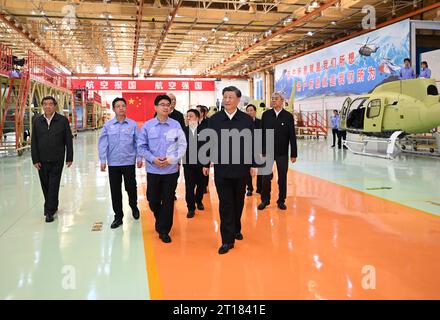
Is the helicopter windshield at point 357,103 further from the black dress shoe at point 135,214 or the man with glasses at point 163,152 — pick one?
the man with glasses at point 163,152

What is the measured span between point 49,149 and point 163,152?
1650 millimetres

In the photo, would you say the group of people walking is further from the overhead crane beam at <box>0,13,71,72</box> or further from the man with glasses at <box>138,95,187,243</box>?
the overhead crane beam at <box>0,13,71,72</box>

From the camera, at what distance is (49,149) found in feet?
15.0

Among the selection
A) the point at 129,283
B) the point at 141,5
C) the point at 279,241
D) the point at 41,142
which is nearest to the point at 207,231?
the point at 279,241

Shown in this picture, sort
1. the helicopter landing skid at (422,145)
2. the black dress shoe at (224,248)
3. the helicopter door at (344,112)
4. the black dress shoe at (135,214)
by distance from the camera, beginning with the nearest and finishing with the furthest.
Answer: the black dress shoe at (224,248), the black dress shoe at (135,214), the helicopter landing skid at (422,145), the helicopter door at (344,112)

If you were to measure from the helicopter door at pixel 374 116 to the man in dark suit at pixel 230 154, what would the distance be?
348 inches

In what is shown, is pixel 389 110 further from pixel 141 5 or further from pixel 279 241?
pixel 141 5

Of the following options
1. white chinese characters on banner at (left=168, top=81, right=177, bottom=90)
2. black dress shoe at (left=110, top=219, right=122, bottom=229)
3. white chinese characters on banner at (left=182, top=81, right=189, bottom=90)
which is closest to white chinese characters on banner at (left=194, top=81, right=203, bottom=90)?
white chinese characters on banner at (left=182, top=81, right=189, bottom=90)

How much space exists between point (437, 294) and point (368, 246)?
101 cm

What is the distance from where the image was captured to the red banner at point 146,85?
3020 cm

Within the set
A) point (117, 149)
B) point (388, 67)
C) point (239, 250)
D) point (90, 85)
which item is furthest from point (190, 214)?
point (90, 85)

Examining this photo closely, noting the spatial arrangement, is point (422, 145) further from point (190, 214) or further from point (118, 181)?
point (118, 181)

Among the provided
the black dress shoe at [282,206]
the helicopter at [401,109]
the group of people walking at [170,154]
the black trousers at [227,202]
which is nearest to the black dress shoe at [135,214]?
the group of people walking at [170,154]

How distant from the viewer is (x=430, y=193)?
599 centimetres
